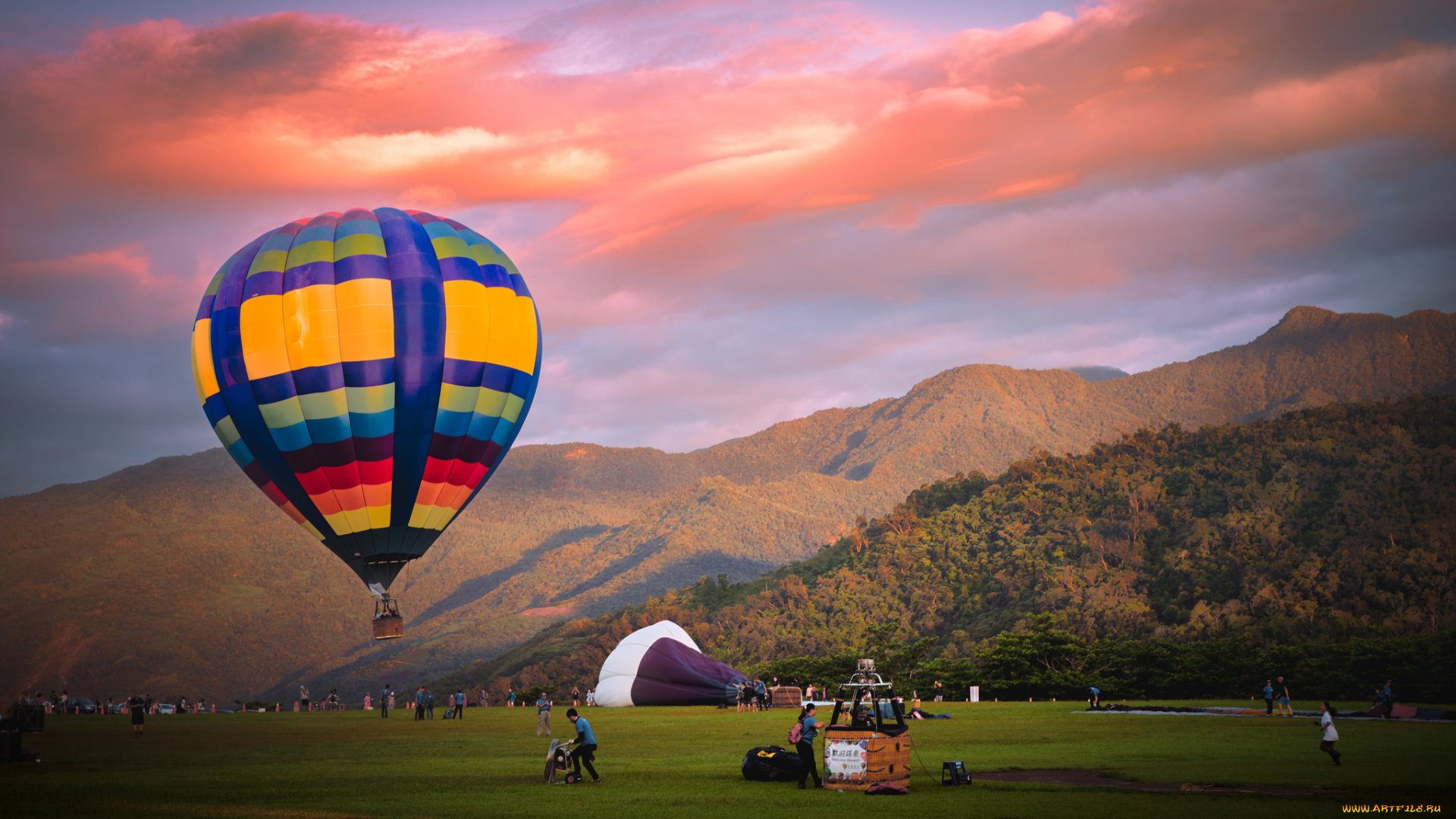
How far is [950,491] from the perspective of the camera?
135625mm

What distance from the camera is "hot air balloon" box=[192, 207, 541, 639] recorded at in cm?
3431

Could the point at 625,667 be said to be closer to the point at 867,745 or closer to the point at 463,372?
the point at 463,372

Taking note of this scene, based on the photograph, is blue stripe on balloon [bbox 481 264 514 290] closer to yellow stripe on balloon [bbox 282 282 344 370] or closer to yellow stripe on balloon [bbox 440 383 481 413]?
yellow stripe on balloon [bbox 440 383 481 413]

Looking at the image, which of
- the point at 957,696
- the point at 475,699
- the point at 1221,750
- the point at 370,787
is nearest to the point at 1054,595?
the point at 957,696

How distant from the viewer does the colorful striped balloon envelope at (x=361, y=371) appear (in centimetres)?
3431

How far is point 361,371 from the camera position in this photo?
34344mm

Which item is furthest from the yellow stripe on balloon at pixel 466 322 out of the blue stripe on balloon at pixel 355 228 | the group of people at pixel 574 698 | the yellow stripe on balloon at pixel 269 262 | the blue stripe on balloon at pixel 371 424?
the group of people at pixel 574 698

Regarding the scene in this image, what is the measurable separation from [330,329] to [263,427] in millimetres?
3745

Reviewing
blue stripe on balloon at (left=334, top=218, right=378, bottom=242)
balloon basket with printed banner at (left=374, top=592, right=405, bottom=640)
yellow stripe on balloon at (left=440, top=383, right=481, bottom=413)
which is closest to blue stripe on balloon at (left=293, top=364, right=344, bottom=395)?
yellow stripe on balloon at (left=440, top=383, right=481, bottom=413)

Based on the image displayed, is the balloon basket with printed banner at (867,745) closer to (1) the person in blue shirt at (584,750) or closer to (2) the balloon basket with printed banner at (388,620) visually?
(1) the person in blue shirt at (584,750)

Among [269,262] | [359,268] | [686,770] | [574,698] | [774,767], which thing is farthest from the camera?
[574,698]

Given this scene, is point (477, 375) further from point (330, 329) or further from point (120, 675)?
point (120, 675)

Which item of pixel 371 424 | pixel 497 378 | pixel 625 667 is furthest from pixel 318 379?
pixel 625 667

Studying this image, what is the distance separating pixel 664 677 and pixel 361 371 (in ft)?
81.1
